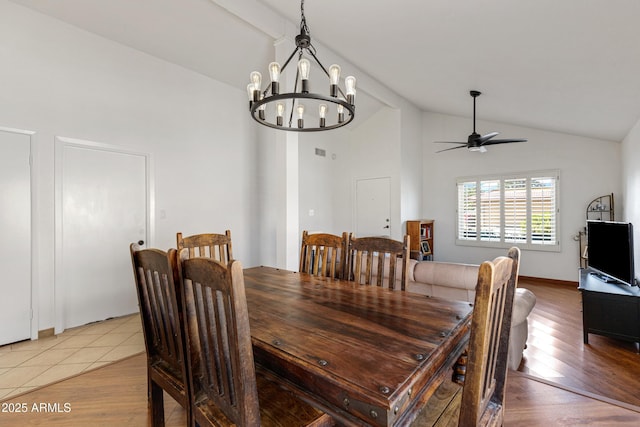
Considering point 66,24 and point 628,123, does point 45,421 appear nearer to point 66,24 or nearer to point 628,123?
point 66,24

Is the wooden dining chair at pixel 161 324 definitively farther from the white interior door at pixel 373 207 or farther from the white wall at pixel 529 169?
the white wall at pixel 529 169

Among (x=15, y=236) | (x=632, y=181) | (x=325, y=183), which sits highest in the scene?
(x=325, y=183)

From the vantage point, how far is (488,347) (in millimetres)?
924

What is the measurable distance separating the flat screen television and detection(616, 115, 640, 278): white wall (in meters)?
0.31

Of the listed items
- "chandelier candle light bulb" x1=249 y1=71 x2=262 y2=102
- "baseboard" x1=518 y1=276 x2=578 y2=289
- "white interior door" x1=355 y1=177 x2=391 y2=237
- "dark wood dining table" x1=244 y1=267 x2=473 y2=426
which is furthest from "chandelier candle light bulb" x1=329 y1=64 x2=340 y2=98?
"baseboard" x1=518 y1=276 x2=578 y2=289

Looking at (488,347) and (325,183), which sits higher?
(325,183)

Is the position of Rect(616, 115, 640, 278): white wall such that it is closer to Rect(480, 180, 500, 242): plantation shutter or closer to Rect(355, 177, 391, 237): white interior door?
Rect(480, 180, 500, 242): plantation shutter

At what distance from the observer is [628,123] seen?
3471mm

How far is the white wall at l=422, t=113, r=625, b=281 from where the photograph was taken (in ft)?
15.5

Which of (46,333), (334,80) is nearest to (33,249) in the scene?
(46,333)

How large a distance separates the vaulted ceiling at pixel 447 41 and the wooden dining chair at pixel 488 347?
1999 millimetres

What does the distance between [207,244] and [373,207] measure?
4.17m

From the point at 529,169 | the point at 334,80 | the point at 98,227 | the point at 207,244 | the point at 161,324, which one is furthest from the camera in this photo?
the point at 529,169

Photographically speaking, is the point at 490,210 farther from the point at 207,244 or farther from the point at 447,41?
the point at 207,244
